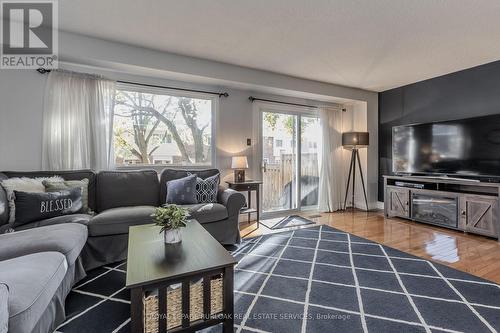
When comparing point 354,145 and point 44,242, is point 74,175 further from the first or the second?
point 354,145

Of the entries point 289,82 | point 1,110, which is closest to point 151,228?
point 1,110

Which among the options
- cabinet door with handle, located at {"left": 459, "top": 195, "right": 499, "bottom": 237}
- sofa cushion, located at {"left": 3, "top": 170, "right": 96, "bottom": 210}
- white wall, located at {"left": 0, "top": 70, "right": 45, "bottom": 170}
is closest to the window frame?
sofa cushion, located at {"left": 3, "top": 170, "right": 96, "bottom": 210}

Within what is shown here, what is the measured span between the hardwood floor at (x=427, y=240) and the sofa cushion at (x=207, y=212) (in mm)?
713

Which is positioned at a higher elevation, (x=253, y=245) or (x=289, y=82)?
(x=289, y=82)

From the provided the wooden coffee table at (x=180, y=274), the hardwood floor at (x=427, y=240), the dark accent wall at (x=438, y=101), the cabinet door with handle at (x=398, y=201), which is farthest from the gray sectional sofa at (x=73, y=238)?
the dark accent wall at (x=438, y=101)

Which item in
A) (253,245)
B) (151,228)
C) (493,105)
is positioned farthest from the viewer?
(493,105)

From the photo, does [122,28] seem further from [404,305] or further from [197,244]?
[404,305]

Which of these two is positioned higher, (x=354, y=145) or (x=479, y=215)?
(x=354, y=145)

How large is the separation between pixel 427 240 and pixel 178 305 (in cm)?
326

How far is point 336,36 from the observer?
274 cm

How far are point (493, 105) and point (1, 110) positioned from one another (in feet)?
20.5

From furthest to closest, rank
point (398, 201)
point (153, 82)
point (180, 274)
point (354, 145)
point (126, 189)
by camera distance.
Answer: point (354, 145), point (398, 201), point (153, 82), point (126, 189), point (180, 274)

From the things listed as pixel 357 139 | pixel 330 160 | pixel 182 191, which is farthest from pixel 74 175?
pixel 357 139

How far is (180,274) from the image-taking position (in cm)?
130
